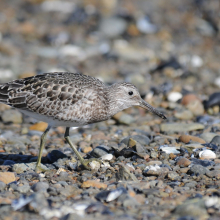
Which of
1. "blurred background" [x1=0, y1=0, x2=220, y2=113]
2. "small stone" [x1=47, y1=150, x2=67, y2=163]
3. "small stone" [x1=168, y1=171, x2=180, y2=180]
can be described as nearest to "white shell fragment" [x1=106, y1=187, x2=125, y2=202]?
"small stone" [x1=168, y1=171, x2=180, y2=180]

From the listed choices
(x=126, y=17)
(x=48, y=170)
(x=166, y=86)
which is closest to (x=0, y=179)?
(x=48, y=170)

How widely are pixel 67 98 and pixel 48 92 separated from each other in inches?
16.8

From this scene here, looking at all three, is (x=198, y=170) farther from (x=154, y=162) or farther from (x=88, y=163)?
(x=88, y=163)

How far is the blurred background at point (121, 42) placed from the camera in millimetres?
14766

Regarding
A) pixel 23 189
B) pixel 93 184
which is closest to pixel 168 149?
pixel 93 184

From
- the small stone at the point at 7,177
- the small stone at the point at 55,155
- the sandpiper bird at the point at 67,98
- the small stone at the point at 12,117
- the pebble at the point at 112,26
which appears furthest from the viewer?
the pebble at the point at 112,26

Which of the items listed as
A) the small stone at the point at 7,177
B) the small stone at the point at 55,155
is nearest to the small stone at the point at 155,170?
the small stone at the point at 55,155

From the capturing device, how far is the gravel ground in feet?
21.2

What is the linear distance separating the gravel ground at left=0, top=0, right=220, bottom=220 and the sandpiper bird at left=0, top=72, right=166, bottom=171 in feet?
2.81

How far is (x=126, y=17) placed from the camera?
19.2 metres

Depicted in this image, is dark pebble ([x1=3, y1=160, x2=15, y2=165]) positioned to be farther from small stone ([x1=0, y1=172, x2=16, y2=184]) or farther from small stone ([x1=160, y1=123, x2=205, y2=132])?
small stone ([x1=160, y1=123, x2=205, y2=132])

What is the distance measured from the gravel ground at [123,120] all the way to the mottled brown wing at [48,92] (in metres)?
1.17

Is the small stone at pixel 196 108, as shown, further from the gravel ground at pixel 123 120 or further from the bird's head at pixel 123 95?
the bird's head at pixel 123 95

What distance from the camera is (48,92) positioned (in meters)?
8.27
